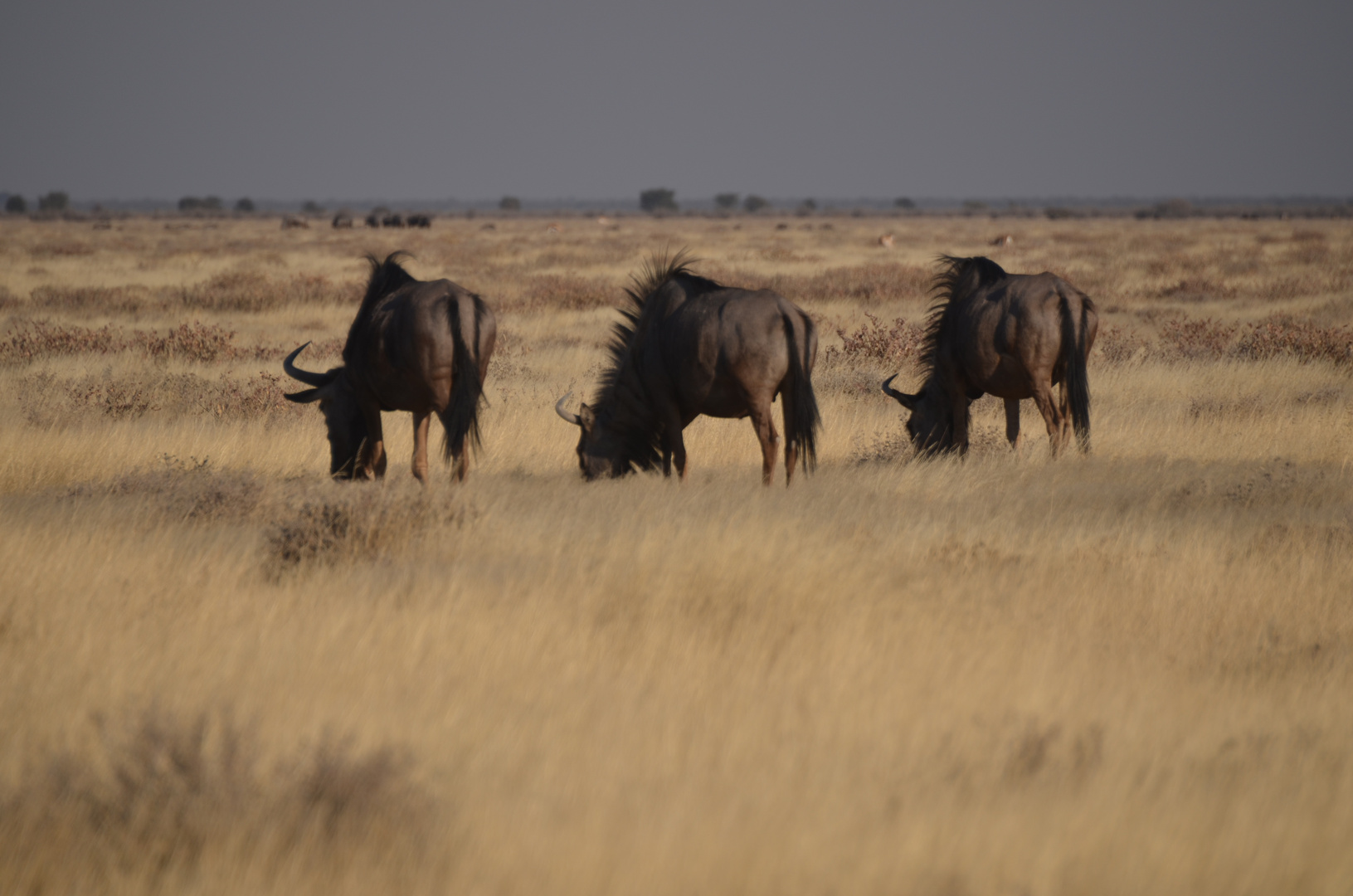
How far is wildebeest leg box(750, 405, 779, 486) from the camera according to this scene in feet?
26.7

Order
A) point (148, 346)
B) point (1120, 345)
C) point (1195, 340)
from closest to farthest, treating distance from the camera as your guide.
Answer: point (148, 346)
point (1120, 345)
point (1195, 340)

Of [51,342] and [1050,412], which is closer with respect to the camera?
[1050,412]

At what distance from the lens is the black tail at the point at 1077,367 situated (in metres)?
9.18

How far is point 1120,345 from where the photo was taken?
1666 cm

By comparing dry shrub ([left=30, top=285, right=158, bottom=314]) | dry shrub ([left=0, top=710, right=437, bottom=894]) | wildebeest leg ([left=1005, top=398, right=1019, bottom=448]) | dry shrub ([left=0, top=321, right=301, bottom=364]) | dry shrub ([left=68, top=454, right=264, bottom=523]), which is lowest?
dry shrub ([left=0, top=710, right=437, bottom=894])

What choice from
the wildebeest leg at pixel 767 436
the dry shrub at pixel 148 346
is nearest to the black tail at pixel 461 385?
the wildebeest leg at pixel 767 436

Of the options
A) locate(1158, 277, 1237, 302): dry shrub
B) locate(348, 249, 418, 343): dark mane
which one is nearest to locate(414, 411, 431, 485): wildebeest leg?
locate(348, 249, 418, 343): dark mane

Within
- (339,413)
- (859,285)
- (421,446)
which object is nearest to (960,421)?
(421,446)

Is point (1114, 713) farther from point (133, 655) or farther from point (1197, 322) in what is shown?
point (1197, 322)

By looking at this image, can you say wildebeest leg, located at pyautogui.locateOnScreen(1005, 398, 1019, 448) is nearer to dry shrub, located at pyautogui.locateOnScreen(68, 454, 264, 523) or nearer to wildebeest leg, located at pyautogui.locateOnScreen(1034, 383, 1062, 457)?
wildebeest leg, located at pyautogui.locateOnScreen(1034, 383, 1062, 457)

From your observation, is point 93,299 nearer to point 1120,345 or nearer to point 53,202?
point 1120,345

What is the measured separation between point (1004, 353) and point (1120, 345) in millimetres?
8526

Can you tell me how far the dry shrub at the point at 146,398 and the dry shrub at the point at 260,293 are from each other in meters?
9.58

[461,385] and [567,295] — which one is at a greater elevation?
[567,295]
